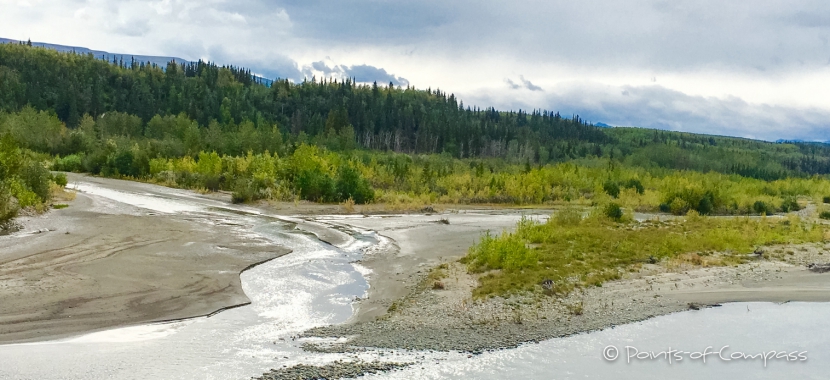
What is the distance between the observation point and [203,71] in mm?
152750

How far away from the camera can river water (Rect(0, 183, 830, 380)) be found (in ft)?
29.1

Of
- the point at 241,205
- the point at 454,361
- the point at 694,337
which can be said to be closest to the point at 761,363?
the point at 694,337

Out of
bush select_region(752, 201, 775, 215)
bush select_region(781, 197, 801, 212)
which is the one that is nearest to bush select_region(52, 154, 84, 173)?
bush select_region(752, 201, 775, 215)

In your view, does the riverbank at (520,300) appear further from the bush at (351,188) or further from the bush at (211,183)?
the bush at (211,183)

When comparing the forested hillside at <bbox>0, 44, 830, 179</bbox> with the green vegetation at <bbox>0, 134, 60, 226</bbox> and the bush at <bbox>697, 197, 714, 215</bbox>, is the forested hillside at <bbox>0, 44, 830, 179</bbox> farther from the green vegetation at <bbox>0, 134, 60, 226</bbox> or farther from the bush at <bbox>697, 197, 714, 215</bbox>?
the green vegetation at <bbox>0, 134, 60, 226</bbox>

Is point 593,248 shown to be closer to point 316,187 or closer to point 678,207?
point 316,187

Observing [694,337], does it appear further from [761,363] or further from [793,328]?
[793,328]

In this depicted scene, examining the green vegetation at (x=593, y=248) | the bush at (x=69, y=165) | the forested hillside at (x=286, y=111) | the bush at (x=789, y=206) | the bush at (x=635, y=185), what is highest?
the forested hillside at (x=286, y=111)

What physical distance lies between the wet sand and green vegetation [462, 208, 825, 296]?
6.45 metres

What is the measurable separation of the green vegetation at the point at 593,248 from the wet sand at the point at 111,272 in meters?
6.45

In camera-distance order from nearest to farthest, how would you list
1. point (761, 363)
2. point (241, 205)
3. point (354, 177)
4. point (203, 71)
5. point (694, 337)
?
point (761, 363)
point (694, 337)
point (241, 205)
point (354, 177)
point (203, 71)

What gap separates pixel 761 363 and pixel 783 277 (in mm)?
7434

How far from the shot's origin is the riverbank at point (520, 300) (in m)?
10.8

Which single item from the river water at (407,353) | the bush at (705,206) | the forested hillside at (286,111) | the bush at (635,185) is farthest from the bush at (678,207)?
the forested hillside at (286,111)
